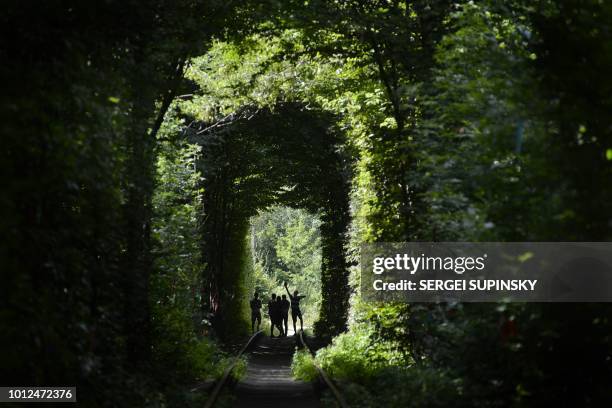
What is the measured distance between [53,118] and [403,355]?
891cm

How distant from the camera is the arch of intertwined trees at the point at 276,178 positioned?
24.3 metres

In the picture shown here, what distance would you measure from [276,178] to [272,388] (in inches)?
646

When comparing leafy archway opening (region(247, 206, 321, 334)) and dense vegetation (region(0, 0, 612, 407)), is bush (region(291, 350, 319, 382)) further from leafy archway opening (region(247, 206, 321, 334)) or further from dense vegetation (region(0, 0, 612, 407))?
leafy archway opening (region(247, 206, 321, 334))

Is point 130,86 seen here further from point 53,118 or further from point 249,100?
point 249,100

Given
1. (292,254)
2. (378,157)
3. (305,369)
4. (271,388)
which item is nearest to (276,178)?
(305,369)

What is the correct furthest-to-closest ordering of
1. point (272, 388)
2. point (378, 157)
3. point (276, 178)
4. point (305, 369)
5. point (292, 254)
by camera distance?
1. point (292, 254)
2. point (276, 178)
3. point (305, 369)
4. point (272, 388)
5. point (378, 157)

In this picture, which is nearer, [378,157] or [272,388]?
[378,157]

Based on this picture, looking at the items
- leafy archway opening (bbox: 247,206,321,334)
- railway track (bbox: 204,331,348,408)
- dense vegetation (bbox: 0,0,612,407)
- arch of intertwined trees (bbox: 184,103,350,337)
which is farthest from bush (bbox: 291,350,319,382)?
leafy archway opening (bbox: 247,206,321,334)

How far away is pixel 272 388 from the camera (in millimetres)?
15969

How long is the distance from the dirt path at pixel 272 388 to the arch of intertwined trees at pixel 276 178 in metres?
2.73

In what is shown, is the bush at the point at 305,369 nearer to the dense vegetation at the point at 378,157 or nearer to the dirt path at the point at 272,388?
the dirt path at the point at 272,388

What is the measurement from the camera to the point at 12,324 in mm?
6125

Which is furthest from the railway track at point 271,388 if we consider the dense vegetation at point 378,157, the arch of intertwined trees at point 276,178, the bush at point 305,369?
the arch of intertwined trees at point 276,178

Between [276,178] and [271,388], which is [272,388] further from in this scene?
[276,178]
